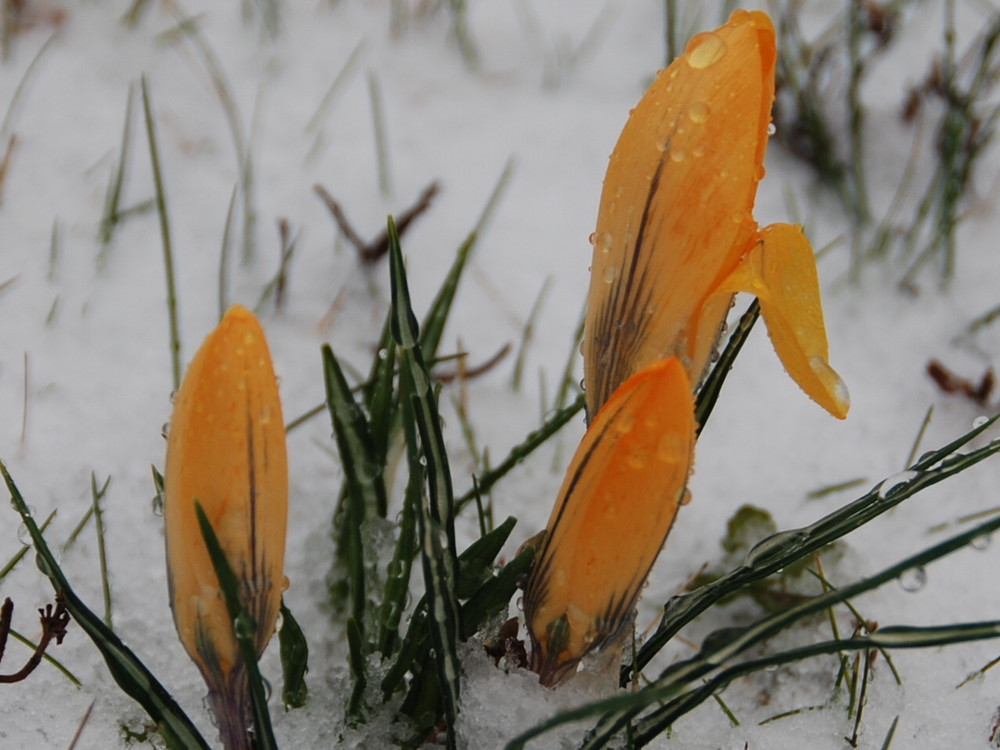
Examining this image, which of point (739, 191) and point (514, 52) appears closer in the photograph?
point (739, 191)

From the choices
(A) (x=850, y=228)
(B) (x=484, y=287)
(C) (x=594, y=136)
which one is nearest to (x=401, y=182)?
(B) (x=484, y=287)

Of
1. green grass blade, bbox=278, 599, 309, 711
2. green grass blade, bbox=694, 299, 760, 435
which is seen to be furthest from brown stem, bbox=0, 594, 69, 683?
green grass blade, bbox=694, 299, 760, 435

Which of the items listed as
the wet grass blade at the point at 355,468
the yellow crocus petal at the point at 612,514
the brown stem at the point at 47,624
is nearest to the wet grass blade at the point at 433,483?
the yellow crocus petal at the point at 612,514

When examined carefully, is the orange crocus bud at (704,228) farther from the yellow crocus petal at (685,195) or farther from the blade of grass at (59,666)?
the blade of grass at (59,666)

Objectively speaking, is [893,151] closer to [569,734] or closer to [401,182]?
[401,182]

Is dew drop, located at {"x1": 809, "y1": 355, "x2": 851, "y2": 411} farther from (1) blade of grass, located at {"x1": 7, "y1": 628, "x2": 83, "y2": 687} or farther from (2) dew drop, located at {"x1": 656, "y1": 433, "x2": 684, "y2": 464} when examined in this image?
(1) blade of grass, located at {"x1": 7, "y1": 628, "x2": 83, "y2": 687}

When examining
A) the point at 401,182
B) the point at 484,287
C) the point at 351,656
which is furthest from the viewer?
the point at 401,182

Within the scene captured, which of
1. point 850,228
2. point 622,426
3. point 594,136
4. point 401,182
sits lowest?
point 622,426
